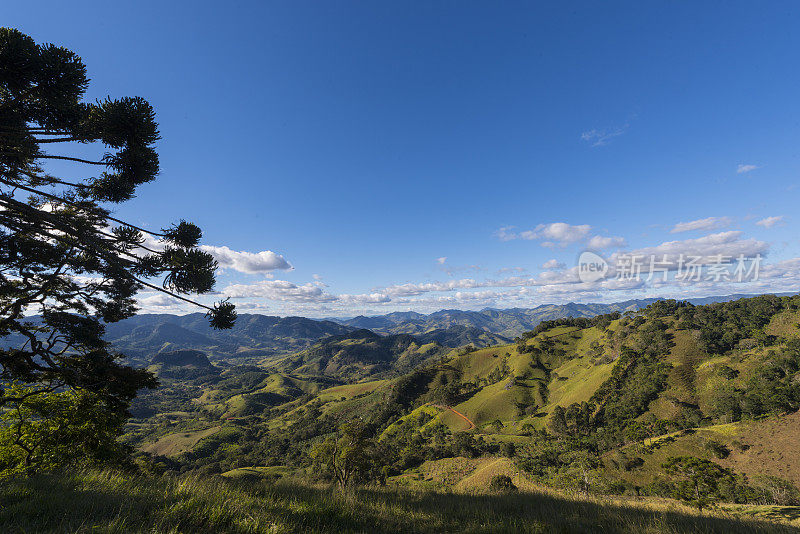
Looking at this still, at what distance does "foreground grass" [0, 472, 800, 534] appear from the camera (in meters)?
4.76

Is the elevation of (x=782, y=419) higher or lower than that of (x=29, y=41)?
lower

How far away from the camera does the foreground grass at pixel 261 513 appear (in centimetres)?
A: 476

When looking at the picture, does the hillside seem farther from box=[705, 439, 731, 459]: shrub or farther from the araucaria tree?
the araucaria tree

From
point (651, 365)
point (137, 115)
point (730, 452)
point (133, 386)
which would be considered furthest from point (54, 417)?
point (651, 365)

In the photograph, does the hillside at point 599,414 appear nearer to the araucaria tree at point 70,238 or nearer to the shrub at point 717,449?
the shrub at point 717,449

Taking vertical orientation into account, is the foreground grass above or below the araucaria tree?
below

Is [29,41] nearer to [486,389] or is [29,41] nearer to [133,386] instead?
[133,386]

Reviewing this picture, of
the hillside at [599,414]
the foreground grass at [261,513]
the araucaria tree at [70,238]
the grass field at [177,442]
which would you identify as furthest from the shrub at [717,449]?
the grass field at [177,442]

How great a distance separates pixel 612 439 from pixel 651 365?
40.9 m

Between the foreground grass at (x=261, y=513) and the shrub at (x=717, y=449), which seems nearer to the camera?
the foreground grass at (x=261, y=513)

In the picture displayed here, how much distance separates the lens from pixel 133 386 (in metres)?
11.9

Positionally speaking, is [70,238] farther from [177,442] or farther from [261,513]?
[177,442]

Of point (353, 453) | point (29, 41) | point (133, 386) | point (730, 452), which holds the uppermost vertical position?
point (29, 41)

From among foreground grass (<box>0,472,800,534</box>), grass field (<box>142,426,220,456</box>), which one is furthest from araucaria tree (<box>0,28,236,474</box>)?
grass field (<box>142,426,220,456</box>)
